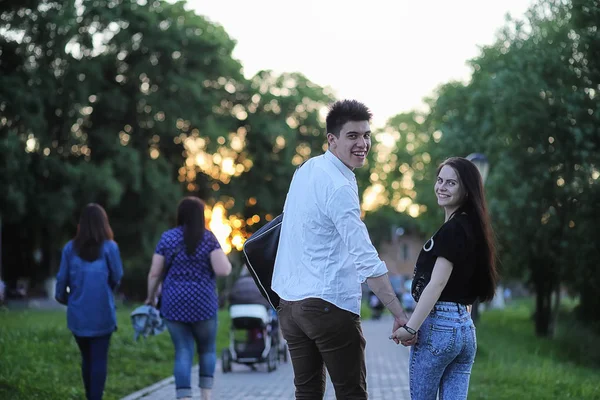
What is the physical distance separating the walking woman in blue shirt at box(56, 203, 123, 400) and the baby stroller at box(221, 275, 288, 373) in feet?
17.5

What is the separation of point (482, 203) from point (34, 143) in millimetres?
31197

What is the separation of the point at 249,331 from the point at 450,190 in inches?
364

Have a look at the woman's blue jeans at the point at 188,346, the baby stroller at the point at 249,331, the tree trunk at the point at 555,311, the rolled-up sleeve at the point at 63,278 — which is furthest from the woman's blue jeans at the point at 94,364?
the tree trunk at the point at 555,311

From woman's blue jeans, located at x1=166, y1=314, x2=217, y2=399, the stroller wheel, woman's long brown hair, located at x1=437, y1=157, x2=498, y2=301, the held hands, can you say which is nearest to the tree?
the stroller wheel

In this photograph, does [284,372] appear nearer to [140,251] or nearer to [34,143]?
[34,143]

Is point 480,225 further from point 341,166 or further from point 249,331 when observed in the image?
point 249,331

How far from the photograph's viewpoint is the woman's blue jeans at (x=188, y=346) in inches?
322

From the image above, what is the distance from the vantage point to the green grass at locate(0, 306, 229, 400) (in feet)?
32.2

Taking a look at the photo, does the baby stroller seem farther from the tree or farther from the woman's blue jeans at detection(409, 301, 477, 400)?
the woman's blue jeans at detection(409, 301, 477, 400)

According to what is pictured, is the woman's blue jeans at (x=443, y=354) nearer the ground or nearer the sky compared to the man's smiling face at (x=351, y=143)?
nearer the ground

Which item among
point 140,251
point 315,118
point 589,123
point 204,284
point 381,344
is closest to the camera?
point 204,284

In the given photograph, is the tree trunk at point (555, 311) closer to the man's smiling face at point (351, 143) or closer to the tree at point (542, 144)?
the tree at point (542, 144)

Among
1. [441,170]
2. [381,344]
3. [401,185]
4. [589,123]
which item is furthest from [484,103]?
[401,185]

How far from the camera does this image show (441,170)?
509cm
